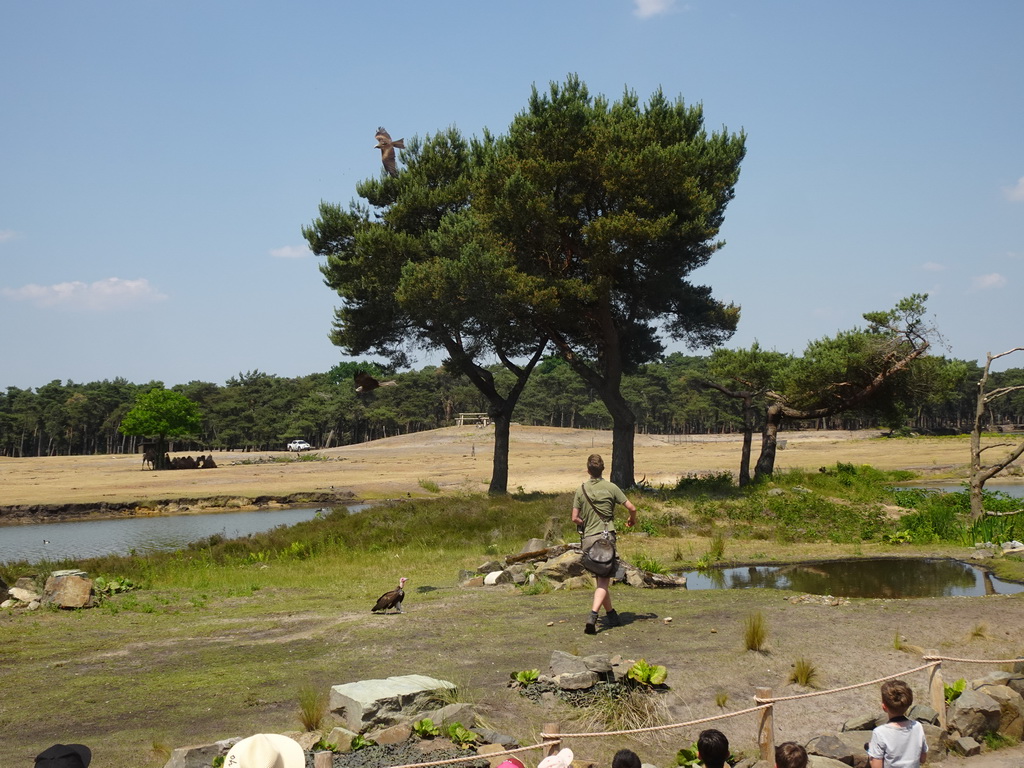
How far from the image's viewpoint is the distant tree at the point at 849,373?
3203 centimetres

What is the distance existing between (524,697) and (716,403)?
105 metres

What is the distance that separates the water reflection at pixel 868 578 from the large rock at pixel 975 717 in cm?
713

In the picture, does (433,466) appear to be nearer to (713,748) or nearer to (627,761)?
(713,748)

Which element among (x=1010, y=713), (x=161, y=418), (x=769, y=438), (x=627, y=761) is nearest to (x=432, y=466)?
(x=161, y=418)

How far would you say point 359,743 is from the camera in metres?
7.38

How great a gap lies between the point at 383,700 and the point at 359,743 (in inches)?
23.0

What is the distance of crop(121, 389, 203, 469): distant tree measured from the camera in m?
74.8

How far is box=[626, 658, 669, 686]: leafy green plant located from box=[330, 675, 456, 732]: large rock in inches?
75.1

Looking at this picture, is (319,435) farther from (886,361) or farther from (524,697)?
(524,697)

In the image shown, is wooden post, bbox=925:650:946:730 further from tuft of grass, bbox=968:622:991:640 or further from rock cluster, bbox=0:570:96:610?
rock cluster, bbox=0:570:96:610

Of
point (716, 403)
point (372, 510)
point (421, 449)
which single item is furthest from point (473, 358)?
point (716, 403)

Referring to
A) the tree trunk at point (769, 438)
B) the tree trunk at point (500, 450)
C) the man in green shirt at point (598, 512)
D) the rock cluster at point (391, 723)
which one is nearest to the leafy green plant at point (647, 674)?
the rock cluster at point (391, 723)

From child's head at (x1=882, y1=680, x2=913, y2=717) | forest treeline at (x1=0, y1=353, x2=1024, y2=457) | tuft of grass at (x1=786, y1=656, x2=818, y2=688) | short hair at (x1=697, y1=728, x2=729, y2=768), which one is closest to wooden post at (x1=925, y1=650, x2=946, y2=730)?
tuft of grass at (x1=786, y1=656, x2=818, y2=688)

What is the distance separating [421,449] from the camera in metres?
81.6
